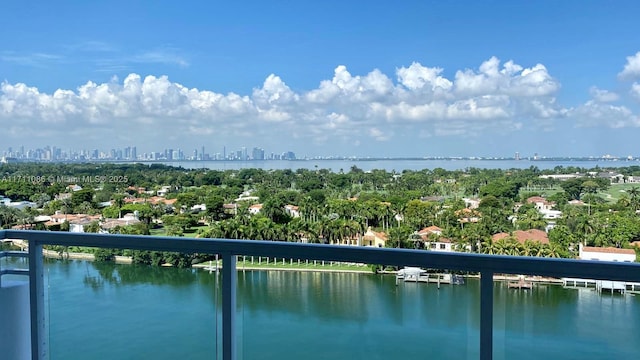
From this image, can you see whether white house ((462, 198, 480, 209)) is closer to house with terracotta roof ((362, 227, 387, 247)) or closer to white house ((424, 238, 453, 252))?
white house ((424, 238, 453, 252))

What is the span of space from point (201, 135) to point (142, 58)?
19.5 feet

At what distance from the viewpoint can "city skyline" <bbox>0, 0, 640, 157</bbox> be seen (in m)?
16.7

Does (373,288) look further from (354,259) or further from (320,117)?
(320,117)

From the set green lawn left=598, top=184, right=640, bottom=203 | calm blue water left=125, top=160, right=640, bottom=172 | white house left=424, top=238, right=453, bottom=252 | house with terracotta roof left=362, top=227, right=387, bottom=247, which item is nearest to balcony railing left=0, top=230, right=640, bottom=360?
white house left=424, top=238, right=453, bottom=252

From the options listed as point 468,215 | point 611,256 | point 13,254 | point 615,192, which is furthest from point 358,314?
point 615,192

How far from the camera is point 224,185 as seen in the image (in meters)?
9.23

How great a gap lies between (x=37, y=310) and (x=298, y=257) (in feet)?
3.99

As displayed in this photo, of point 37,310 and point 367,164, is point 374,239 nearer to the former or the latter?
point 37,310

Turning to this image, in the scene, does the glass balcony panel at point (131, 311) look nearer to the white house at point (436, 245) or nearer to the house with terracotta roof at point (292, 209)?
the white house at point (436, 245)

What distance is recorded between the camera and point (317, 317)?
1.68 meters

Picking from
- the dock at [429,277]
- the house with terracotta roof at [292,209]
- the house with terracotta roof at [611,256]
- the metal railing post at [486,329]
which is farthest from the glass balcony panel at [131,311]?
the house with terracotta roof at [292,209]

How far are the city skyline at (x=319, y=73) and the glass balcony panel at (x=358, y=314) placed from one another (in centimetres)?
1254

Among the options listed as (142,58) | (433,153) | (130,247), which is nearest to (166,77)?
(142,58)

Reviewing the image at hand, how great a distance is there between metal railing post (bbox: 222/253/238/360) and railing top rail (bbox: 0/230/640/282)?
5cm
